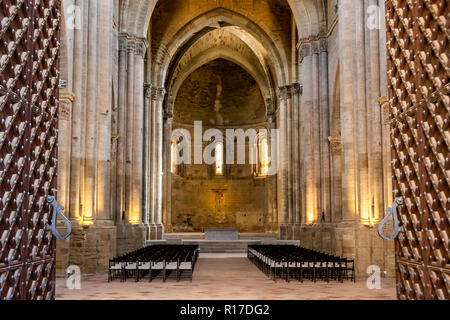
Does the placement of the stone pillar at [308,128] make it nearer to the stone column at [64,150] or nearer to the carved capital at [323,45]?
the carved capital at [323,45]

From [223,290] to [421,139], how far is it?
28.0 feet

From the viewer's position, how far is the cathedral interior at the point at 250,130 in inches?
225

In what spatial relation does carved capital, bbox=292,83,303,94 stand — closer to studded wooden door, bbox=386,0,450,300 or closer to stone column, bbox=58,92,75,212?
stone column, bbox=58,92,75,212

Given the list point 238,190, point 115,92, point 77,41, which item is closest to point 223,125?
point 238,190

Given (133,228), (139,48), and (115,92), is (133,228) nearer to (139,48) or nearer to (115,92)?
(115,92)

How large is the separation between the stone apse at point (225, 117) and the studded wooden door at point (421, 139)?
33.4ft

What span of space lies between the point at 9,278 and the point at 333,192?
2030 centimetres

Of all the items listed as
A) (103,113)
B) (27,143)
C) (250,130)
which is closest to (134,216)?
(103,113)

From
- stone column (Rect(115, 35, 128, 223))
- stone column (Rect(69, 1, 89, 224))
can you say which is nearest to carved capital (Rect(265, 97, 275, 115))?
stone column (Rect(115, 35, 128, 223))

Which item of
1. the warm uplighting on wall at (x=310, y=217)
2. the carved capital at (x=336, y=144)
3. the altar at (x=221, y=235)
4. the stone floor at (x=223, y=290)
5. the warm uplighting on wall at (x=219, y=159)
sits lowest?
the stone floor at (x=223, y=290)

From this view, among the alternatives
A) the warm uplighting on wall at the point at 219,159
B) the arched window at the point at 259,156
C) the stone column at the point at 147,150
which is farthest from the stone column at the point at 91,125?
the warm uplighting on wall at the point at 219,159

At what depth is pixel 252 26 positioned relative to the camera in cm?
3409

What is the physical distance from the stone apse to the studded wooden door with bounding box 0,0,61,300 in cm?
955
